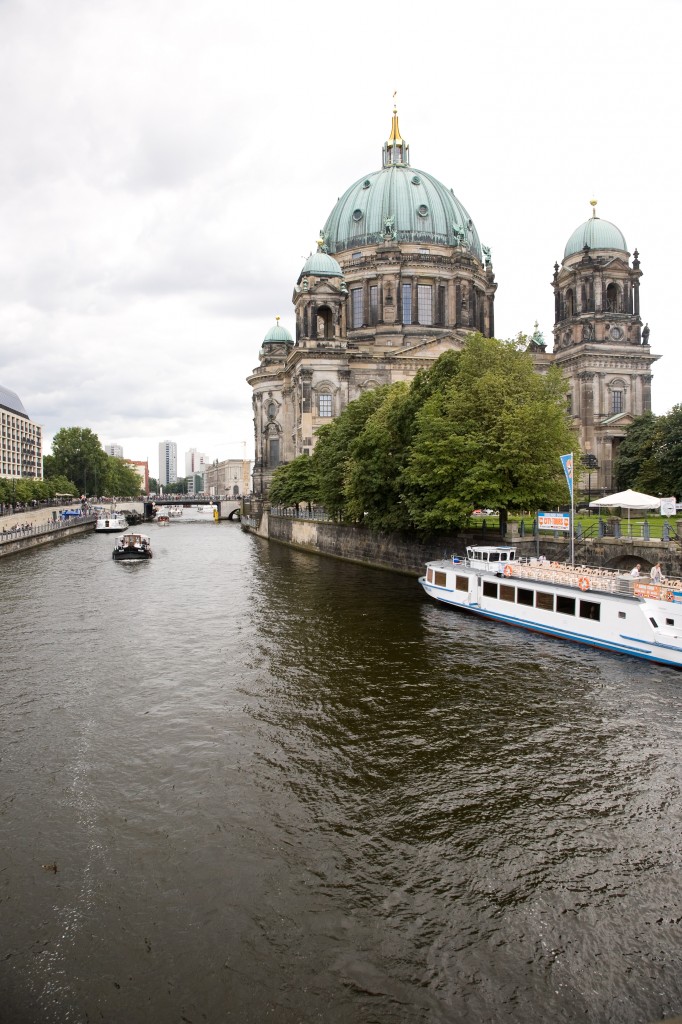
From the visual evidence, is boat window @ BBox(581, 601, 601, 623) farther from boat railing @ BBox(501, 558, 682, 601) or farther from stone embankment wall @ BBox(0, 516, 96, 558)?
stone embankment wall @ BBox(0, 516, 96, 558)

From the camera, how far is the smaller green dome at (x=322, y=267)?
92.4 metres

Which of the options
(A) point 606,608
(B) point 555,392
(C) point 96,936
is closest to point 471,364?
(B) point 555,392

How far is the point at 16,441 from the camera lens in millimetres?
162375

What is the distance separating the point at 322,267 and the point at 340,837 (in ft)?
295

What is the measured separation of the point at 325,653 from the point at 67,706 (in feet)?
30.0

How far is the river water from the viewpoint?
28.4 ft

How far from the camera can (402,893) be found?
34.4 feet

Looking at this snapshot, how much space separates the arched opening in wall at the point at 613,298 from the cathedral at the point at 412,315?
130mm

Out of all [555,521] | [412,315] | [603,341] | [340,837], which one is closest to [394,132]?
[412,315]

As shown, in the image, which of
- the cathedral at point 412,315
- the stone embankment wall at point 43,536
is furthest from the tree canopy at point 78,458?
the cathedral at point 412,315

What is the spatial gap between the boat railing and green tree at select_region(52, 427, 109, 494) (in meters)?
136

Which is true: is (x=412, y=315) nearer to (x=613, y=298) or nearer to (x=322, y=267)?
(x=322, y=267)

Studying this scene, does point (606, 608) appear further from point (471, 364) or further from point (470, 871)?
point (471, 364)

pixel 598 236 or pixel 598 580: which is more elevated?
pixel 598 236
